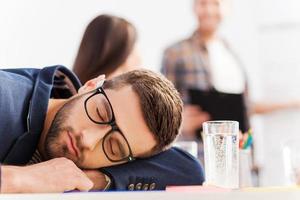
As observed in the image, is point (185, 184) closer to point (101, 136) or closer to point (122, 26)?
point (101, 136)

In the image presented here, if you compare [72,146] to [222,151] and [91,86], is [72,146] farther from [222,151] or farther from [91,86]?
[222,151]

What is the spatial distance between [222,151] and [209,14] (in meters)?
2.14

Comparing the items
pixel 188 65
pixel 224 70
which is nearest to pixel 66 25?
pixel 188 65

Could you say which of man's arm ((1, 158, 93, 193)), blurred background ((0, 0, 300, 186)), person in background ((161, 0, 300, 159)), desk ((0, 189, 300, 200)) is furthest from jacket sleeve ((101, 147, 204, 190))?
blurred background ((0, 0, 300, 186))

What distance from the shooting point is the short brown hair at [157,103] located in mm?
1252

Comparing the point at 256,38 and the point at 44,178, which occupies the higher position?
the point at 44,178

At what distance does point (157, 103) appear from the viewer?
49.3 inches

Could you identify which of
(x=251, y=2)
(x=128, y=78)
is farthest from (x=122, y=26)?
(x=251, y=2)

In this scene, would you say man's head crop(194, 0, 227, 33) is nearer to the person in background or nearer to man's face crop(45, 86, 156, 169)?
the person in background

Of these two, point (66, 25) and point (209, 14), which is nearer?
point (209, 14)

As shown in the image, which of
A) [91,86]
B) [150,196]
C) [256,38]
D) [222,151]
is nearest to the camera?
[150,196]

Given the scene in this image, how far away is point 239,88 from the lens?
3.31m

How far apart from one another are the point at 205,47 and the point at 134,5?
72 centimetres

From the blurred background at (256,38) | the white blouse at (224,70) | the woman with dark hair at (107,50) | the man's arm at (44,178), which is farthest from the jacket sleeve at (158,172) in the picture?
the blurred background at (256,38)
